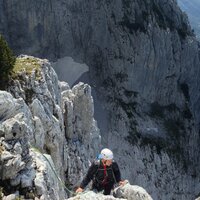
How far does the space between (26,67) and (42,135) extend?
10776 mm

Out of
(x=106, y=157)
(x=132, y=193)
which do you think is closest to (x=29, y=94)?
(x=106, y=157)

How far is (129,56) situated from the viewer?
90.2 metres

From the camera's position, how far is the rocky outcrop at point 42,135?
18.6 m

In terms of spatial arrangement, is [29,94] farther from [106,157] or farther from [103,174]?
[106,157]

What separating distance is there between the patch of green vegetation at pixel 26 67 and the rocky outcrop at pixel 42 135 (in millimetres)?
93

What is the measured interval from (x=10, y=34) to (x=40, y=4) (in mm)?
8783

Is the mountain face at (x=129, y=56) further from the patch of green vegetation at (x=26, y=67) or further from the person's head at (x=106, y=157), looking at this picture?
the person's head at (x=106, y=157)

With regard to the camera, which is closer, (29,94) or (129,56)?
(29,94)

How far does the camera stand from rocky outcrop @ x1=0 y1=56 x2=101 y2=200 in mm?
18594

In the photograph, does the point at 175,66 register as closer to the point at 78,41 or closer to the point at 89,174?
the point at 78,41

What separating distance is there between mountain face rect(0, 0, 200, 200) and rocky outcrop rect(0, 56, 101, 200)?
31849 mm

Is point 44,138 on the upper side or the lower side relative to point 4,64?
lower

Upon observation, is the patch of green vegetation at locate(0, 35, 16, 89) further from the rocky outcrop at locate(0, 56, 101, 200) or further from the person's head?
the person's head

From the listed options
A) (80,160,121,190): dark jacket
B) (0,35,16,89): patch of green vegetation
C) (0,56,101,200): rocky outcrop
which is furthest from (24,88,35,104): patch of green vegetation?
(80,160,121,190): dark jacket
